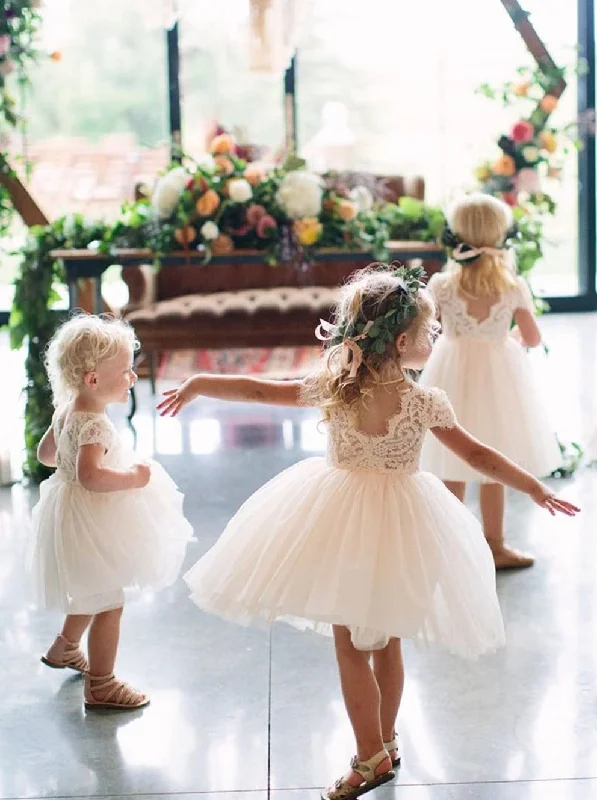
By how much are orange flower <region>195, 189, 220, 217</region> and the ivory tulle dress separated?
2056mm

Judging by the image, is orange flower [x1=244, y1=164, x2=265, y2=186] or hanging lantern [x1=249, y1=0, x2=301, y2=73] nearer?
orange flower [x1=244, y1=164, x2=265, y2=186]

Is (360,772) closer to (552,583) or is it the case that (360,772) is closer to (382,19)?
(552,583)

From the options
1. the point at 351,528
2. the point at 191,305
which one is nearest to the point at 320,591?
the point at 351,528

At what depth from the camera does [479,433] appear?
4.32m

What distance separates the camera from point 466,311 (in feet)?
14.3

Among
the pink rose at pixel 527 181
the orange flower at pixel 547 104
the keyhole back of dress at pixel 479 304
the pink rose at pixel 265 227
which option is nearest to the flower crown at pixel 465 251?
the keyhole back of dress at pixel 479 304

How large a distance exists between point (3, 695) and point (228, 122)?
8034 millimetres

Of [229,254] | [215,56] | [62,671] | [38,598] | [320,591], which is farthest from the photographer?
[215,56]

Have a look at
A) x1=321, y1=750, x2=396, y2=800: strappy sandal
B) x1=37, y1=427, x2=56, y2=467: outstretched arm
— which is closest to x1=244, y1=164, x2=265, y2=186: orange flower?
x1=37, y1=427, x2=56, y2=467: outstretched arm

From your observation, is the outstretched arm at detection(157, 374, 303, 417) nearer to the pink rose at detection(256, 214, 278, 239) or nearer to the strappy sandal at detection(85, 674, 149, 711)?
the strappy sandal at detection(85, 674, 149, 711)

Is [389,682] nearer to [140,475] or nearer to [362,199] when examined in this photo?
[140,475]

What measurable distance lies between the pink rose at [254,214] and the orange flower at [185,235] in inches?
11.4

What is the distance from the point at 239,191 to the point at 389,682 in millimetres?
3828

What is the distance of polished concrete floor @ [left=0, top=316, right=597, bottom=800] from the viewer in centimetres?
275
